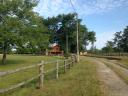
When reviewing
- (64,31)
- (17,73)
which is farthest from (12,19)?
(64,31)

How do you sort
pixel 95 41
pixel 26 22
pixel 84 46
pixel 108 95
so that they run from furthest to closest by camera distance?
pixel 95 41, pixel 84 46, pixel 26 22, pixel 108 95

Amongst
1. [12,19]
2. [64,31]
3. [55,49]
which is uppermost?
[64,31]

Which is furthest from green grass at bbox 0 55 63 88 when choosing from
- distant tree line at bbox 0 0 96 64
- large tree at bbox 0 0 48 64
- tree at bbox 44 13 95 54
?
tree at bbox 44 13 95 54

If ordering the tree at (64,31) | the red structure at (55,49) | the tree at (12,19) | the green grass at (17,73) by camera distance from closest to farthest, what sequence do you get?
the green grass at (17,73) → the tree at (12,19) → the tree at (64,31) → the red structure at (55,49)

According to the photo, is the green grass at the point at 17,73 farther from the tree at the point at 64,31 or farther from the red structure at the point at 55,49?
the red structure at the point at 55,49

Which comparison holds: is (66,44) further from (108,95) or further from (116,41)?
(108,95)

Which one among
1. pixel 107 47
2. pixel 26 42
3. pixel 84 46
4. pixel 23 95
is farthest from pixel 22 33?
pixel 107 47

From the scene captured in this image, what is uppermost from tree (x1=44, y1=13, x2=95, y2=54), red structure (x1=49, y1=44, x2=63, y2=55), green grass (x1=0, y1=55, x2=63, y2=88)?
tree (x1=44, y1=13, x2=95, y2=54)

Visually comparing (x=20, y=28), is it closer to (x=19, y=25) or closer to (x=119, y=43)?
(x=19, y=25)

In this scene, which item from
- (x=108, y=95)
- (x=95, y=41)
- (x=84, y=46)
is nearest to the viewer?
(x=108, y=95)

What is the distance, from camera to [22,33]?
4734 cm

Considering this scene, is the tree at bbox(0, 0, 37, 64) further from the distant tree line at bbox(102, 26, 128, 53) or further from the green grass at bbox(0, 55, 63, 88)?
the distant tree line at bbox(102, 26, 128, 53)

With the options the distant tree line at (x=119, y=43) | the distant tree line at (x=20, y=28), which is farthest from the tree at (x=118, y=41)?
the distant tree line at (x=20, y=28)

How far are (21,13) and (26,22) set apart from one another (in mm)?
1707
